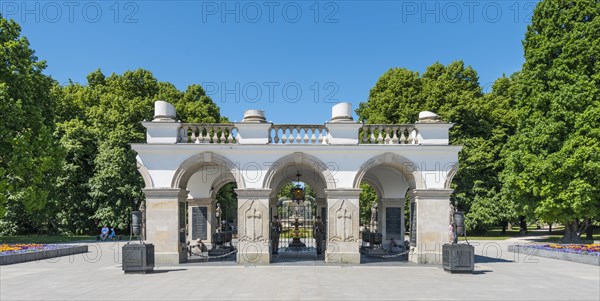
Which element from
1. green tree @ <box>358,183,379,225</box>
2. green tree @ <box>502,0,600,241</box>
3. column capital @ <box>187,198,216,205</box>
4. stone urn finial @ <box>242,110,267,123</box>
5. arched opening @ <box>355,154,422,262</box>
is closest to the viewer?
stone urn finial @ <box>242,110,267,123</box>

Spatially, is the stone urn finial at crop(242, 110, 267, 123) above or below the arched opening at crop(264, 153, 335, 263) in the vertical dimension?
above

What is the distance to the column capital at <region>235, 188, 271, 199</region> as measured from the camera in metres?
17.7

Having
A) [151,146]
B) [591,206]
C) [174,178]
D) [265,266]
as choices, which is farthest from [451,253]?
[591,206]

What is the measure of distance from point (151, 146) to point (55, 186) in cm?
1981

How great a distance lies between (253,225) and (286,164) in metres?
2.81

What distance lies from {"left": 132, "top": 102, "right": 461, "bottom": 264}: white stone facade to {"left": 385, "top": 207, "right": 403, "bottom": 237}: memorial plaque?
4.36 meters

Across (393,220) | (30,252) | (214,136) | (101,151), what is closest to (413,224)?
(393,220)

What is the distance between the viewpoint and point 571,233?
2867cm

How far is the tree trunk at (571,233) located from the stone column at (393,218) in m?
13.5

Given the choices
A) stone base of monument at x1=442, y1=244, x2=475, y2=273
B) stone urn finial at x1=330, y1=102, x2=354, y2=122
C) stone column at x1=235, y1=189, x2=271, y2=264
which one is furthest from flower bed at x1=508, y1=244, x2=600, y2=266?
stone column at x1=235, y1=189, x2=271, y2=264

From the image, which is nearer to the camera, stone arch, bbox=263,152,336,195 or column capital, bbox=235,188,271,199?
column capital, bbox=235,188,271,199

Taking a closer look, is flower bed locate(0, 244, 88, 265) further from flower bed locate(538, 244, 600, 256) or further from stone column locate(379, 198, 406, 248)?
flower bed locate(538, 244, 600, 256)

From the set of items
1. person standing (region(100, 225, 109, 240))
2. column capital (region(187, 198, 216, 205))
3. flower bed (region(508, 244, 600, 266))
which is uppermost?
column capital (region(187, 198, 216, 205))

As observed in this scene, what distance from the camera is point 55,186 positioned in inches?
1292
